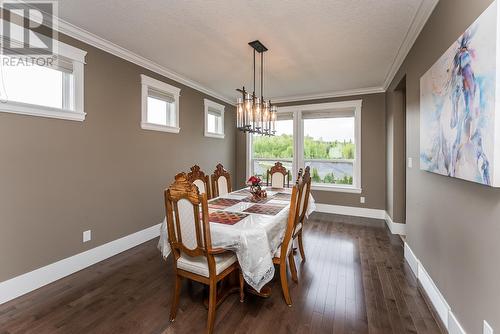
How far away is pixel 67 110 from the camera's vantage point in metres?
2.54

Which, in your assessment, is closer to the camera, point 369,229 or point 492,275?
point 492,275

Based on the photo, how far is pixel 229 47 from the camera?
9.81ft

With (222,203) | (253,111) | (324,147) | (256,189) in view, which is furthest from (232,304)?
(324,147)

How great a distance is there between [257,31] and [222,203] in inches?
76.6

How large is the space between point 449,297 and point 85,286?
10.5 ft

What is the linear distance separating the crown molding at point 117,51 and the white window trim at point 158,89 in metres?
0.17

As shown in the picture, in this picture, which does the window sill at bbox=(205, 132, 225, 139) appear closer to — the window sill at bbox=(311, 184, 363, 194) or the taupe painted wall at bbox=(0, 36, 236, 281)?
the taupe painted wall at bbox=(0, 36, 236, 281)

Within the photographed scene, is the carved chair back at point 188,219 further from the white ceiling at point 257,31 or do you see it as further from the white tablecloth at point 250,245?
the white ceiling at point 257,31

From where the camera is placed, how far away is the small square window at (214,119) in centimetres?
494

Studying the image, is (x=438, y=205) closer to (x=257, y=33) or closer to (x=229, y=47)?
(x=257, y=33)

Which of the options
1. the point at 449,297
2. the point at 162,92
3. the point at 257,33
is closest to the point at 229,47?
the point at 257,33

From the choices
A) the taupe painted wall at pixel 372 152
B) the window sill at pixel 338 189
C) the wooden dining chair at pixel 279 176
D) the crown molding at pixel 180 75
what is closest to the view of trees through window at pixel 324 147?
the window sill at pixel 338 189

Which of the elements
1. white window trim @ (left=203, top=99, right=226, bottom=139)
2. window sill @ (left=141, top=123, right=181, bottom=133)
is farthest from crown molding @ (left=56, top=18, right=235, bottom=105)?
window sill @ (left=141, top=123, right=181, bottom=133)

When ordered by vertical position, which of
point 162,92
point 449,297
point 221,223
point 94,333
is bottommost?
point 94,333
